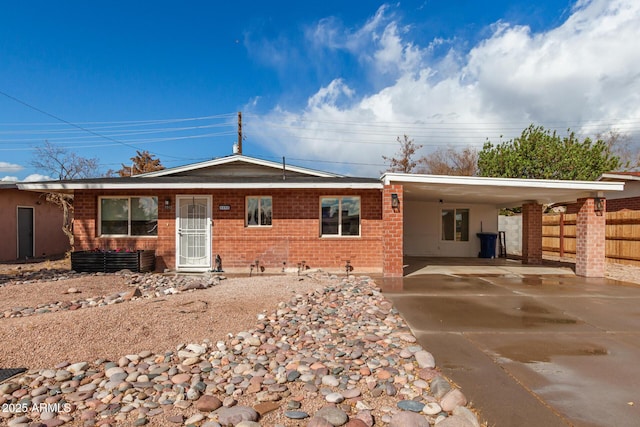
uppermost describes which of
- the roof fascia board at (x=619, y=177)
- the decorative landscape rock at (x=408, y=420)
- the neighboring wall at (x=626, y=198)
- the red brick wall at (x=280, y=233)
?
the roof fascia board at (x=619, y=177)

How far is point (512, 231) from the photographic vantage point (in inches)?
700

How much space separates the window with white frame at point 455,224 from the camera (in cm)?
1533

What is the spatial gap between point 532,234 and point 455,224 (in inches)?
118

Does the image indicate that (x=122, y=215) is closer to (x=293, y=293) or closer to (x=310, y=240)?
(x=310, y=240)

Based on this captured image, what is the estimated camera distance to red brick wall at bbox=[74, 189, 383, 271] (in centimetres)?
1054

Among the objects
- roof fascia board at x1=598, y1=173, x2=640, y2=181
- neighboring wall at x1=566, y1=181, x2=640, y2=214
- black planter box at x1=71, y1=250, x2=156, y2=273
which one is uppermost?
roof fascia board at x1=598, y1=173, x2=640, y2=181

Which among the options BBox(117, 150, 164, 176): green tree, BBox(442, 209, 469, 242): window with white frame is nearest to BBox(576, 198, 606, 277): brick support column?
BBox(442, 209, 469, 242): window with white frame

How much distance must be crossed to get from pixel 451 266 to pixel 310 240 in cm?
487

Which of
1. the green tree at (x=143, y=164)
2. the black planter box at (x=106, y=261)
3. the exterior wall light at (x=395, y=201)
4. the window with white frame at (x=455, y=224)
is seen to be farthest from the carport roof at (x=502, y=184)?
A: the green tree at (x=143, y=164)

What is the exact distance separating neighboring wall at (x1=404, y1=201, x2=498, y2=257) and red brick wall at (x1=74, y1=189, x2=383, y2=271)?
203 inches

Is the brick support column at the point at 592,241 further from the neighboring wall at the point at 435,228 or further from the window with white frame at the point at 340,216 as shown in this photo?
the window with white frame at the point at 340,216

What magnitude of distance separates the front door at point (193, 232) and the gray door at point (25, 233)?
8.62 m

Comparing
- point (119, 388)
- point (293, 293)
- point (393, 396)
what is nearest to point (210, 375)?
point (119, 388)

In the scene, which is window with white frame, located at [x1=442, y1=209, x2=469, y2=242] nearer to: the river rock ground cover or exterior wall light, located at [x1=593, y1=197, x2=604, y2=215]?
exterior wall light, located at [x1=593, y1=197, x2=604, y2=215]
